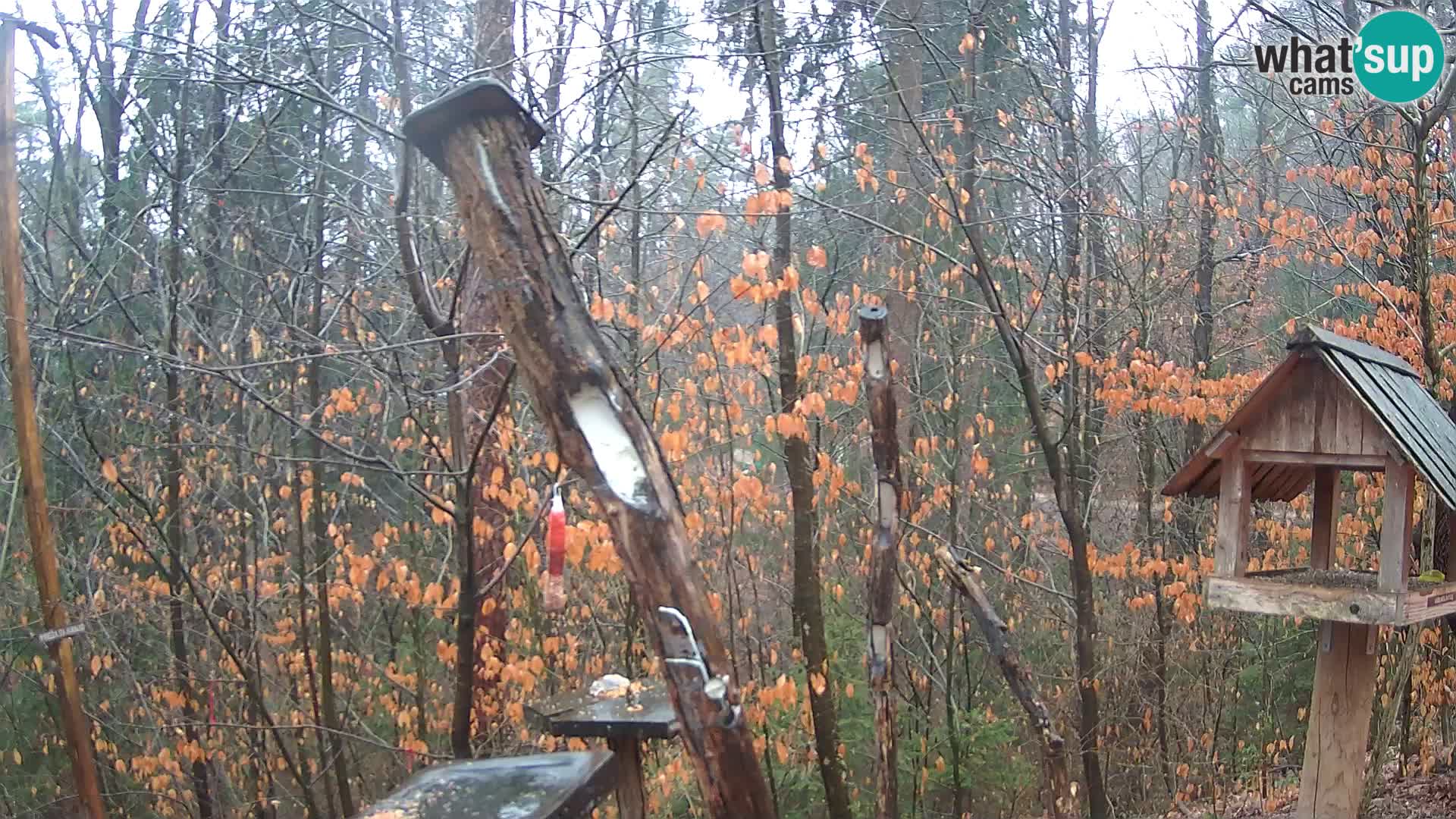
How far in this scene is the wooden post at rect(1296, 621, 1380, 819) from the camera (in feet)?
13.1

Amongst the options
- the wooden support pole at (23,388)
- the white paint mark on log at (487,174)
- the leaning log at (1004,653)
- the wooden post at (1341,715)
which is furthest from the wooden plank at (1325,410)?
the wooden support pole at (23,388)

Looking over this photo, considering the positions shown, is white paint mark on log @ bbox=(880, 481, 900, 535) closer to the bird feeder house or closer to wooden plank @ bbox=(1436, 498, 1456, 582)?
the bird feeder house

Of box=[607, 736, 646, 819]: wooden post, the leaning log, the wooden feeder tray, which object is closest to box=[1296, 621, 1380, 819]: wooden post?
the wooden feeder tray

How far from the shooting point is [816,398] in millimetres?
5766

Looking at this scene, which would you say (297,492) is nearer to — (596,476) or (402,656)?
(402,656)

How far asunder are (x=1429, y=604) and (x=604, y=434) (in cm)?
293

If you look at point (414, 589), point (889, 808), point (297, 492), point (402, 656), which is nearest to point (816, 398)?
point (889, 808)

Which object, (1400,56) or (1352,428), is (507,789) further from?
(1400,56)

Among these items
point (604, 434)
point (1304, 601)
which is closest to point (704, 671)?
point (604, 434)

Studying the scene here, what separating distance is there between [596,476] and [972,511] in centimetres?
781

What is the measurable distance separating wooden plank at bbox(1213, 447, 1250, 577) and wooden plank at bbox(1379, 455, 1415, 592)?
0.44 m

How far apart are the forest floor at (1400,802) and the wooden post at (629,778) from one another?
13.6 feet

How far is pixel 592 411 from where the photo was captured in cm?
283

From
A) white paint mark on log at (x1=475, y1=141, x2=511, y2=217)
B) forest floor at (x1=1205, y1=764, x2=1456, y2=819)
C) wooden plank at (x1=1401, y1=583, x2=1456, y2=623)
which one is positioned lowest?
forest floor at (x1=1205, y1=764, x2=1456, y2=819)
